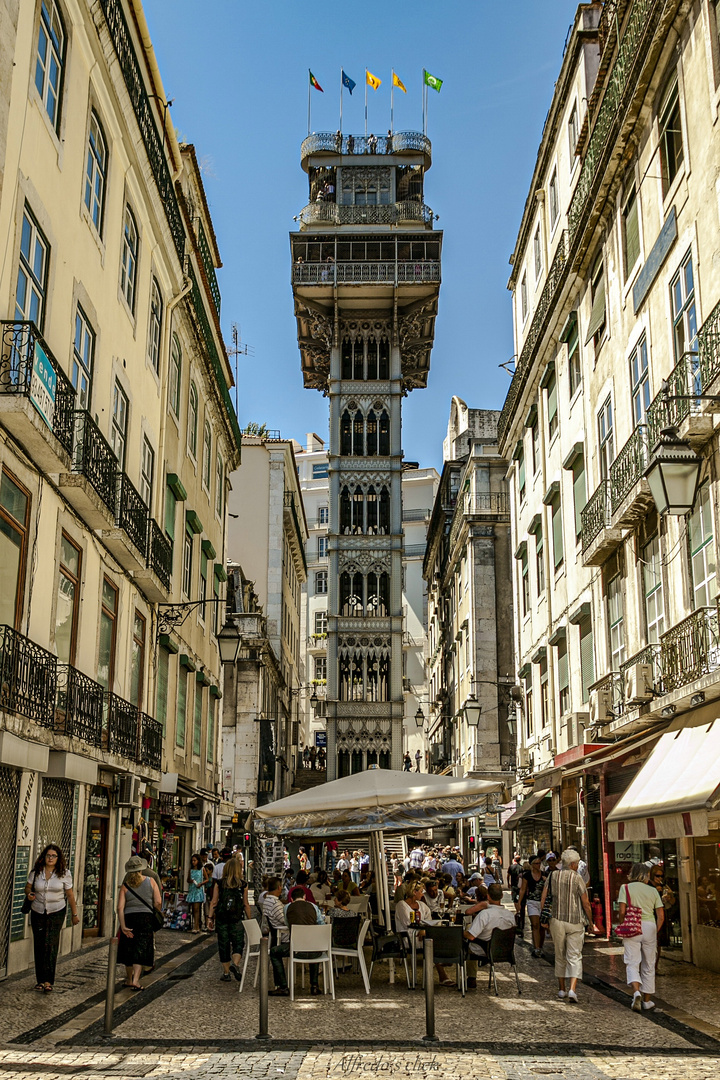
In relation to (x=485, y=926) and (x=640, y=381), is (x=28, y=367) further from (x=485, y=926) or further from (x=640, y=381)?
(x=640, y=381)

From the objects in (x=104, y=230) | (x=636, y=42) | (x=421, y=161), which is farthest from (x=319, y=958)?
(x=421, y=161)

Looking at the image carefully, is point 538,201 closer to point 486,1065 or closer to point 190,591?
point 190,591

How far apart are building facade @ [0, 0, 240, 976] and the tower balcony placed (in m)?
32.1

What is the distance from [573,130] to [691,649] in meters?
14.8

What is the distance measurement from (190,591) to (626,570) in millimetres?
11229

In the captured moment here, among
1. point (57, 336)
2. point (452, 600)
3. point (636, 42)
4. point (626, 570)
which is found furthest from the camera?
point (452, 600)

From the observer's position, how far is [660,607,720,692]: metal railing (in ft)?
42.8

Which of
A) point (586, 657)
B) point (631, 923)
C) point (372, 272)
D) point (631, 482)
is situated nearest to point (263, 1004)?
point (631, 923)

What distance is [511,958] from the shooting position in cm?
1185

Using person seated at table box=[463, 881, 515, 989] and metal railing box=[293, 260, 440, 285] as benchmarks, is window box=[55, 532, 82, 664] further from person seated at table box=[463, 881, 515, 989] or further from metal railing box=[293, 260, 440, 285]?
metal railing box=[293, 260, 440, 285]

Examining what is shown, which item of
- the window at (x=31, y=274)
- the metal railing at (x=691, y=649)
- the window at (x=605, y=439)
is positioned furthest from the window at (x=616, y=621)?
the window at (x=31, y=274)

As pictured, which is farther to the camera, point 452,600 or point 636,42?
point 452,600

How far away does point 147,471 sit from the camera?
20656 mm

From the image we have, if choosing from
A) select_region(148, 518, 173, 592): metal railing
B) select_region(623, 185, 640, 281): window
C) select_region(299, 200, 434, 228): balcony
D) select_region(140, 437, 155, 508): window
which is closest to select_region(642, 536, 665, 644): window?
select_region(623, 185, 640, 281): window
